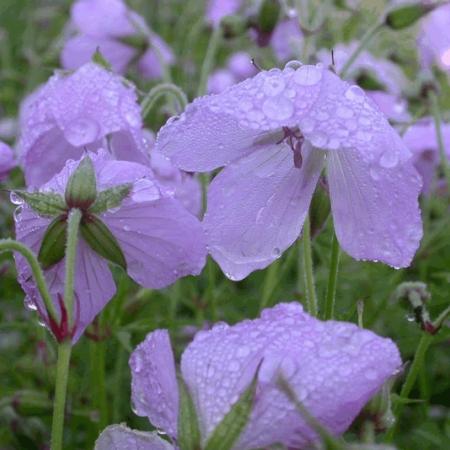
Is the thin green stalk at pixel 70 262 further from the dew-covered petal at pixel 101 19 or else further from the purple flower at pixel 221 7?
the purple flower at pixel 221 7

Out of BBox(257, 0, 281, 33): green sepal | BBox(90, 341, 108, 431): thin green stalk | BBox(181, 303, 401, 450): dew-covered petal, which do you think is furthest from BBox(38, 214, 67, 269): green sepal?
BBox(257, 0, 281, 33): green sepal

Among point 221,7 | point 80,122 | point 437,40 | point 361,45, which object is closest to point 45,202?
point 80,122

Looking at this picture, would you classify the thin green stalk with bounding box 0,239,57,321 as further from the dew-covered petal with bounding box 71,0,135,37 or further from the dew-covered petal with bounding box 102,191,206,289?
the dew-covered petal with bounding box 71,0,135,37

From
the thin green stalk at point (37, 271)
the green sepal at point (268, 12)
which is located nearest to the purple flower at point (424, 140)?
the green sepal at point (268, 12)

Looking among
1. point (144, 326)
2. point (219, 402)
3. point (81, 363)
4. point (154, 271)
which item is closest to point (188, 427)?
point (219, 402)

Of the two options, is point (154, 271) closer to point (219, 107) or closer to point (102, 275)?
point (102, 275)
